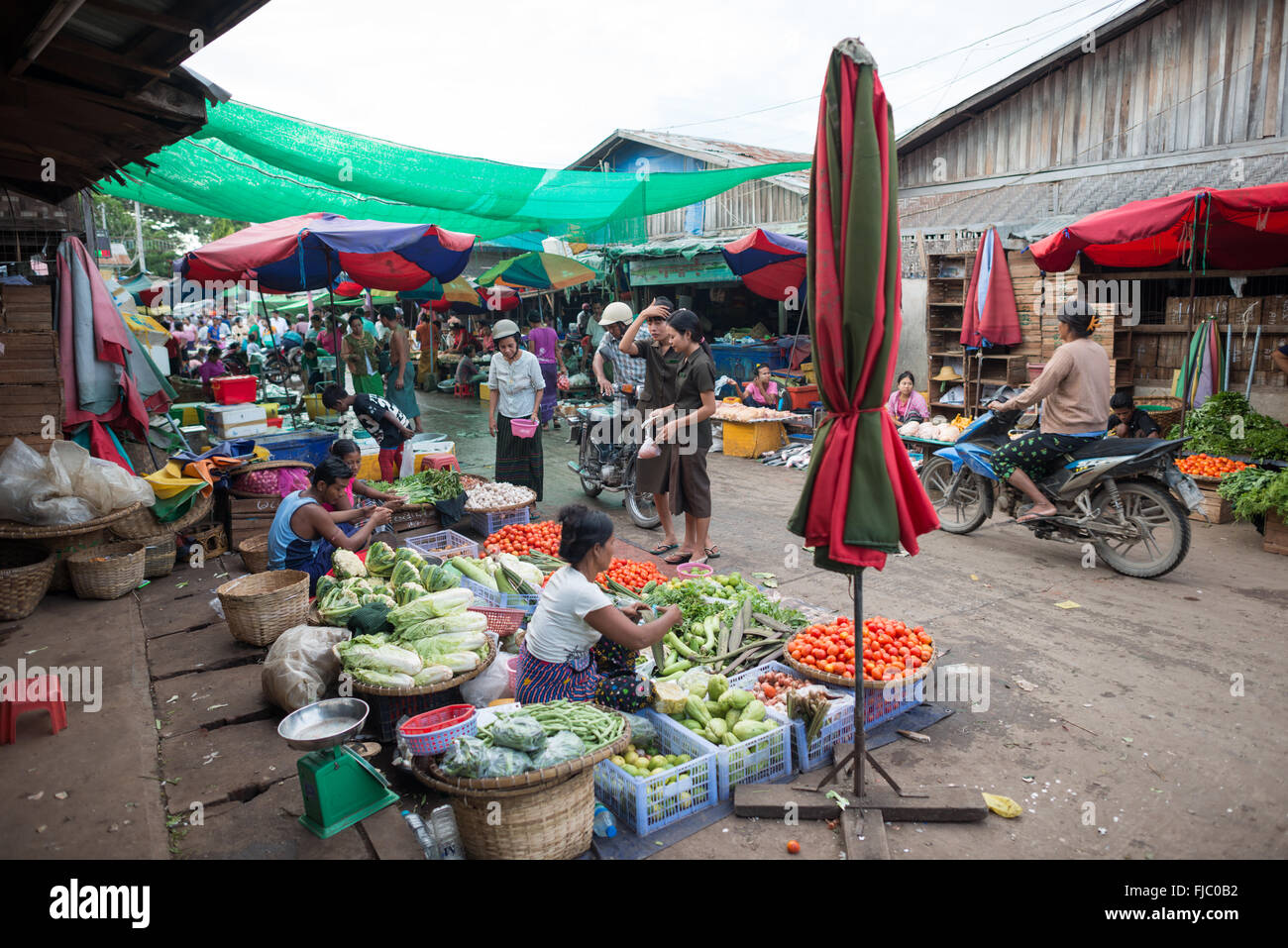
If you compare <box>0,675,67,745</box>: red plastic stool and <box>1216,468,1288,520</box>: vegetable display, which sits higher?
<box>1216,468,1288,520</box>: vegetable display

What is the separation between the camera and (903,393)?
34.6ft

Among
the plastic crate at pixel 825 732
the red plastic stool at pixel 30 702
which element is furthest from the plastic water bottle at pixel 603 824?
the red plastic stool at pixel 30 702

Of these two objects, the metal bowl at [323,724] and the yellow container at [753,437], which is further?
the yellow container at [753,437]

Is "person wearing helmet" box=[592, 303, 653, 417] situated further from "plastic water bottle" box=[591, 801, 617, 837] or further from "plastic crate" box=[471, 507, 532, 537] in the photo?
"plastic water bottle" box=[591, 801, 617, 837]

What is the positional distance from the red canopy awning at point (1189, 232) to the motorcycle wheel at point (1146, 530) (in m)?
2.96

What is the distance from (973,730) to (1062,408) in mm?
3609

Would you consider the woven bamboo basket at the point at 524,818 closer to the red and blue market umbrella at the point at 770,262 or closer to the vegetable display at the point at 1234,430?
the vegetable display at the point at 1234,430

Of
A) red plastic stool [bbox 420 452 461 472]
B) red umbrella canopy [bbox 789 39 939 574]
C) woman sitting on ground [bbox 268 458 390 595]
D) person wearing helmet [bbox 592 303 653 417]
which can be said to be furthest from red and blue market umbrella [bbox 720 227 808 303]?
red umbrella canopy [bbox 789 39 939 574]

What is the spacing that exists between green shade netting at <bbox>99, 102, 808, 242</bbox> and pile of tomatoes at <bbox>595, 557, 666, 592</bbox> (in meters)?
4.31

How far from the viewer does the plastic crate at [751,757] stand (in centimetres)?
349

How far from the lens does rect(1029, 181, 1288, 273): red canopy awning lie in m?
7.19

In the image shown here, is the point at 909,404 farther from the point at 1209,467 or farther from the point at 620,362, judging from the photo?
the point at 620,362

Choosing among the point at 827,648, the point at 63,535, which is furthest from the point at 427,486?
the point at 827,648
